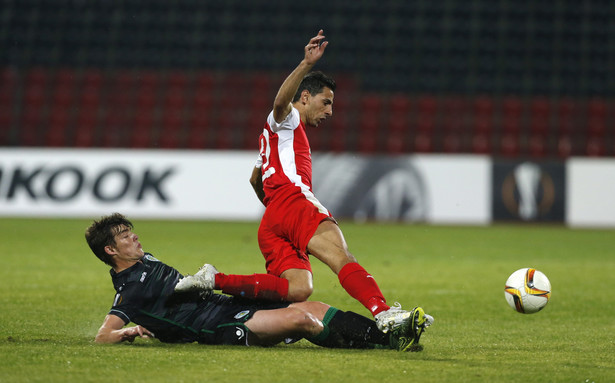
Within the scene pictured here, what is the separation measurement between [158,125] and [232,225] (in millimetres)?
4865

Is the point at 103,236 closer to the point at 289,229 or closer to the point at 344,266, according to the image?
the point at 289,229

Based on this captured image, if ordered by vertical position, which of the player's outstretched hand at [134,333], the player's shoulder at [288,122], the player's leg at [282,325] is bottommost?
the player's outstretched hand at [134,333]

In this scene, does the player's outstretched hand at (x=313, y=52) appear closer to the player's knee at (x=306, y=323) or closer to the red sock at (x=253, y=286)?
the red sock at (x=253, y=286)

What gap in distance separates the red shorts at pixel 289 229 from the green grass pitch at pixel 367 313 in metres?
0.54

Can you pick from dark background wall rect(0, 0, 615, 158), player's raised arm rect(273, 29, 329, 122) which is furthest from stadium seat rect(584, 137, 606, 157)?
player's raised arm rect(273, 29, 329, 122)

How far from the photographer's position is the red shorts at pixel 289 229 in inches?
203

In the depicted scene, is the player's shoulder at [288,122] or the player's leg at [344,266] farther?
the player's shoulder at [288,122]

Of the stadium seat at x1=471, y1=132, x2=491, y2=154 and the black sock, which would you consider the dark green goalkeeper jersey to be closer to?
the black sock

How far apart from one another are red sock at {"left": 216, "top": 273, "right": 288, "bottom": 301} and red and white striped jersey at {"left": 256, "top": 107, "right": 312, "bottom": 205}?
635 millimetres

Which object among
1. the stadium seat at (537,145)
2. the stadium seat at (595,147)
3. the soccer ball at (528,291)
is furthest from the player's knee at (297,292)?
the stadium seat at (595,147)

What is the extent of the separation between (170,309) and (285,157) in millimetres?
1226

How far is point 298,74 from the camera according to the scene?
4965 millimetres

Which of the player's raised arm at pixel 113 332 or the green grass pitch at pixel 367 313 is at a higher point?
the player's raised arm at pixel 113 332

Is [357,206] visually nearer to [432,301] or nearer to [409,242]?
[409,242]
